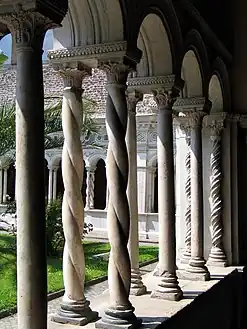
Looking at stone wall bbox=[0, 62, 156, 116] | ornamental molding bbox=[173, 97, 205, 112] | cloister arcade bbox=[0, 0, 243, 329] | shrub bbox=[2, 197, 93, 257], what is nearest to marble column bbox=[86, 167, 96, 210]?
stone wall bbox=[0, 62, 156, 116]

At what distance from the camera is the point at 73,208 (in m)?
4.23

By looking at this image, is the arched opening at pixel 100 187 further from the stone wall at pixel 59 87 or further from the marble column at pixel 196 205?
the marble column at pixel 196 205

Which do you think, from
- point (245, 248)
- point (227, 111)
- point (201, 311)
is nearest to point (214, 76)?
point (227, 111)

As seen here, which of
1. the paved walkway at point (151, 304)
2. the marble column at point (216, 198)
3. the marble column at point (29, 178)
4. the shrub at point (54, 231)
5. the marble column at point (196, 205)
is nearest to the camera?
the marble column at point (29, 178)

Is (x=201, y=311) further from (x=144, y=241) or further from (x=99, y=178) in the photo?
(x=99, y=178)

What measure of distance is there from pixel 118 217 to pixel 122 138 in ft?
2.12

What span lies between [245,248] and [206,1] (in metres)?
3.91

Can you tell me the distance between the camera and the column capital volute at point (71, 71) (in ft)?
14.1

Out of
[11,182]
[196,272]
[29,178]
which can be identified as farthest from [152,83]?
[11,182]

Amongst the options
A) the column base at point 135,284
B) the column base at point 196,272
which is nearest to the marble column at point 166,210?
the column base at point 135,284

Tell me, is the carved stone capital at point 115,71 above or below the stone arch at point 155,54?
below

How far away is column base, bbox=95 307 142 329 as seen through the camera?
3986mm

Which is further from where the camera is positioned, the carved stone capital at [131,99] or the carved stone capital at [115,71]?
the carved stone capital at [131,99]

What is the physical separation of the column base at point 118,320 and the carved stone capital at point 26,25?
216cm
